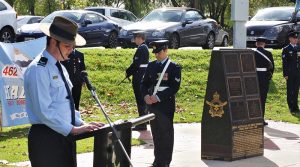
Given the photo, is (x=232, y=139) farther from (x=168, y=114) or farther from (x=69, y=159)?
(x=69, y=159)

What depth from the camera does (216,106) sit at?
10.3 metres

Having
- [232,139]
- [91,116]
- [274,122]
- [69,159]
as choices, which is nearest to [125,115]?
[91,116]

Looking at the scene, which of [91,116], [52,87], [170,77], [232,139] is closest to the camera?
[52,87]

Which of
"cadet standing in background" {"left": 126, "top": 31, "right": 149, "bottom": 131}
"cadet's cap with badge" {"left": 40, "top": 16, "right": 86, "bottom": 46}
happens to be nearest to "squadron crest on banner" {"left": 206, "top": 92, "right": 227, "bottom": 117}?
"cadet standing in background" {"left": 126, "top": 31, "right": 149, "bottom": 131}

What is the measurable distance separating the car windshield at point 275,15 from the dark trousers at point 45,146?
1992cm

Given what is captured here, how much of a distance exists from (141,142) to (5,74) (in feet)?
8.62

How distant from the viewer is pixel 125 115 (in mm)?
14781

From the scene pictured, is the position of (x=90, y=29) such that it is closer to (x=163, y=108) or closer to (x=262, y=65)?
(x=262, y=65)

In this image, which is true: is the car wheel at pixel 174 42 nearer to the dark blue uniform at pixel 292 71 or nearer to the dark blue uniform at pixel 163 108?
the dark blue uniform at pixel 292 71

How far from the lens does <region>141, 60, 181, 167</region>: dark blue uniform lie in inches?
365

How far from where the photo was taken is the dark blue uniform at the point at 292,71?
1545 centimetres

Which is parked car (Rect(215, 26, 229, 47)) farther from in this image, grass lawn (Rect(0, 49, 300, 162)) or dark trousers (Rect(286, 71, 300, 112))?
dark trousers (Rect(286, 71, 300, 112))

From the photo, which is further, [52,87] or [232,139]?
[232,139]

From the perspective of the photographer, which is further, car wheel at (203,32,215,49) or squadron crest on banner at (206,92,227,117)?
car wheel at (203,32,215,49)
